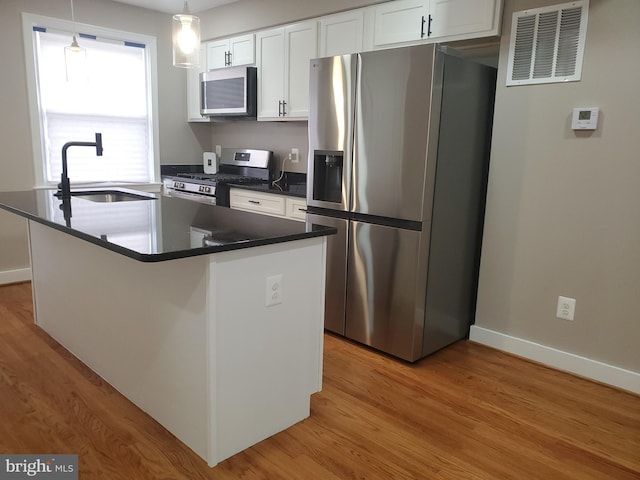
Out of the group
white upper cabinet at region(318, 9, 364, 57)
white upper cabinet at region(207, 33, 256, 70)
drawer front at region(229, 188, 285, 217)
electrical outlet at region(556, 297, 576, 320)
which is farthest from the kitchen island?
white upper cabinet at region(207, 33, 256, 70)

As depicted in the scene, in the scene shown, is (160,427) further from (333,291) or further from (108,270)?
(333,291)

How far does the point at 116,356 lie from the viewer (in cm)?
233

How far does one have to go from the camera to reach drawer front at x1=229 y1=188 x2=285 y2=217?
3822 millimetres

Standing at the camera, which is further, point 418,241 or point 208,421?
point 418,241

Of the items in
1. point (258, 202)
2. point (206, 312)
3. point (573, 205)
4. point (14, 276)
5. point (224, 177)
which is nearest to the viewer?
point (206, 312)

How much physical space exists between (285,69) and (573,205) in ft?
8.22

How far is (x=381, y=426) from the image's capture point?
7.03ft

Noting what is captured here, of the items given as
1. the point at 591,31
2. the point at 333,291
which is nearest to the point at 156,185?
the point at 333,291

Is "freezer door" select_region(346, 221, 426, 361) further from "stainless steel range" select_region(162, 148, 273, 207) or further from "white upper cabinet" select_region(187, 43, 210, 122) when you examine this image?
"white upper cabinet" select_region(187, 43, 210, 122)

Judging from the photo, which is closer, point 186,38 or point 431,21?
point 186,38

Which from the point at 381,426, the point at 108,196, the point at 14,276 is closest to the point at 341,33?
the point at 108,196

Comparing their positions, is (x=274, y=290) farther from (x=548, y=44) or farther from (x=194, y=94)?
(x=194, y=94)

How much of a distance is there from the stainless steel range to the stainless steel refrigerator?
1401 mm

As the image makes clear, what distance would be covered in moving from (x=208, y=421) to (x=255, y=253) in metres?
0.67
